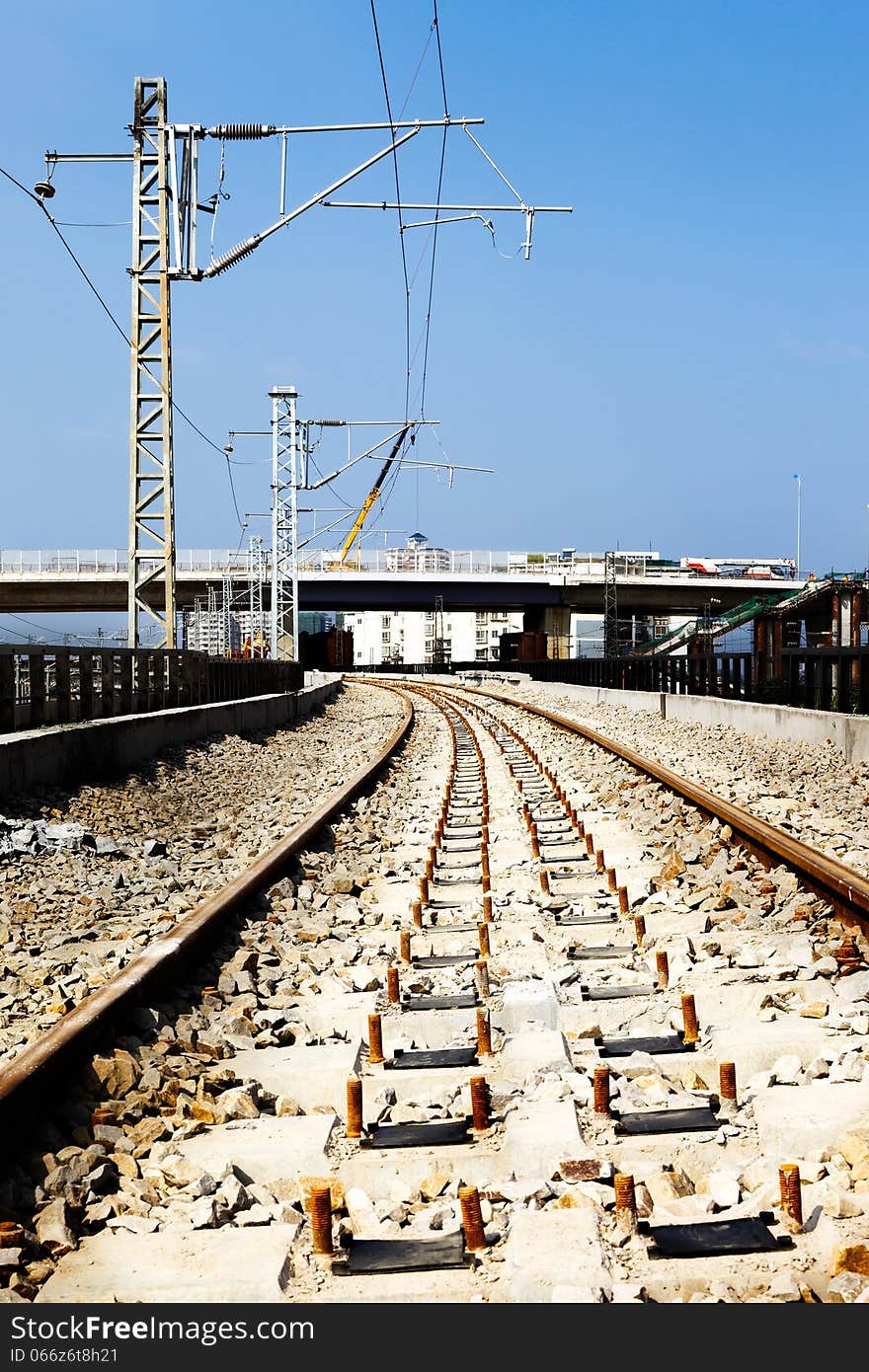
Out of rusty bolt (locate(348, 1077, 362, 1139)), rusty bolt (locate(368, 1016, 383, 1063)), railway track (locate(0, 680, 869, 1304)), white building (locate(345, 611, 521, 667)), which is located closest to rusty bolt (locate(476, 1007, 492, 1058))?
railway track (locate(0, 680, 869, 1304))

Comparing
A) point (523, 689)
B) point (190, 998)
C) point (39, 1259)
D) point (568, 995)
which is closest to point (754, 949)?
point (568, 995)

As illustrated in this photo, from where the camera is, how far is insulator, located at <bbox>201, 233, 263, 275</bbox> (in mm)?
18812

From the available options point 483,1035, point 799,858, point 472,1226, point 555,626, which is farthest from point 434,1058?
point 555,626

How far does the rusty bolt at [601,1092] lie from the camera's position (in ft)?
15.5

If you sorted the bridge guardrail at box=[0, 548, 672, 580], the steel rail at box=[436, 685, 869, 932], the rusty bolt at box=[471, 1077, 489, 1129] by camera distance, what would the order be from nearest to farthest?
the rusty bolt at box=[471, 1077, 489, 1129], the steel rail at box=[436, 685, 869, 932], the bridge guardrail at box=[0, 548, 672, 580]

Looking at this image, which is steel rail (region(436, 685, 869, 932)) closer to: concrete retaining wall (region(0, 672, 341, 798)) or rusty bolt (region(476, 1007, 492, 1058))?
rusty bolt (region(476, 1007, 492, 1058))

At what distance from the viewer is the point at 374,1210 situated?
13.4 feet

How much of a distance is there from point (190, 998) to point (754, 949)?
286cm

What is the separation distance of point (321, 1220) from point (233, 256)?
58.2 ft

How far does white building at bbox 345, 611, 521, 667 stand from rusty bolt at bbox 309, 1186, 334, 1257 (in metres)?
169

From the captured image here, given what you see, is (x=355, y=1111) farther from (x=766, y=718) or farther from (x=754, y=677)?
(x=754, y=677)

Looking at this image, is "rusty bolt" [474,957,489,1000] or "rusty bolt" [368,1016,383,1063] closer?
"rusty bolt" [368,1016,383,1063]

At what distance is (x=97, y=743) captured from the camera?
15242 millimetres
